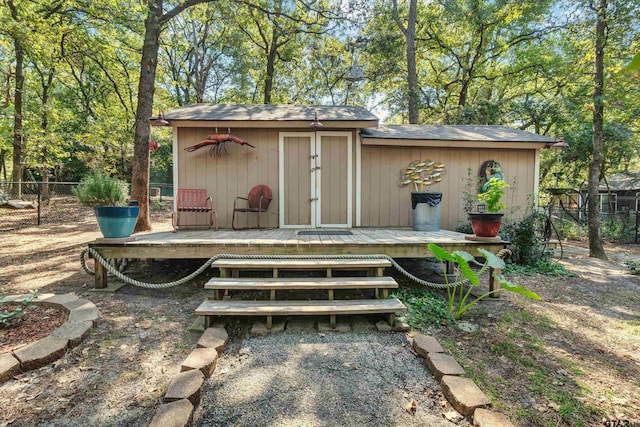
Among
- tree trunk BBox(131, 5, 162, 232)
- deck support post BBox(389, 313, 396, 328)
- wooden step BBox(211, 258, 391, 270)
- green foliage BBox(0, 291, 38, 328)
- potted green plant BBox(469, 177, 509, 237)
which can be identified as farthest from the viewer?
tree trunk BBox(131, 5, 162, 232)

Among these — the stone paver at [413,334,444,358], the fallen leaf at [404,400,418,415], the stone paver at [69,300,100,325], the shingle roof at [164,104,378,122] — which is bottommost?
the fallen leaf at [404,400,418,415]

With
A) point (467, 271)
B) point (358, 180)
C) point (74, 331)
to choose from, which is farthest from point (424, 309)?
point (74, 331)

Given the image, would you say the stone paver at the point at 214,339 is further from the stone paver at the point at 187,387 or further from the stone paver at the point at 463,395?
the stone paver at the point at 463,395

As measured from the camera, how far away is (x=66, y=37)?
735 centimetres

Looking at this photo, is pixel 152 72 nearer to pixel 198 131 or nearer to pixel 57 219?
pixel 198 131

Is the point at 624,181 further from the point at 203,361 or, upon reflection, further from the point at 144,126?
the point at 203,361

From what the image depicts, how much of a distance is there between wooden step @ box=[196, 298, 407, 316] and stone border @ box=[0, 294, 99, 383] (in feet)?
2.94

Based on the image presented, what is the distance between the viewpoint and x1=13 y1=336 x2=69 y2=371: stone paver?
201 centimetres

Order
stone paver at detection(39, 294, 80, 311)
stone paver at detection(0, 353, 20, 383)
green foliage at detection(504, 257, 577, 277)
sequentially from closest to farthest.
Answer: stone paver at detection(0, 353, 20, 383), stone paver at detection(39, 294, 80, 311), green foliage at detection(504, 257, 577, 277)

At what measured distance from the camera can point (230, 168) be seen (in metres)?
5.23

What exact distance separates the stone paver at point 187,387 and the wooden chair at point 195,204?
3.49 metres

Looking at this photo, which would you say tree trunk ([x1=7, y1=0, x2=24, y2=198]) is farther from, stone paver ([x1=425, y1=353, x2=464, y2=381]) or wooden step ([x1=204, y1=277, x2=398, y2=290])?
stone paver ([x1=425, y1=353, x2=464, y2=381])

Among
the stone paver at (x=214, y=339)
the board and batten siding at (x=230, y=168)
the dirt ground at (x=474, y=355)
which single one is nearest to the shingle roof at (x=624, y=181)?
the dirt ground at (x=474, y=355)

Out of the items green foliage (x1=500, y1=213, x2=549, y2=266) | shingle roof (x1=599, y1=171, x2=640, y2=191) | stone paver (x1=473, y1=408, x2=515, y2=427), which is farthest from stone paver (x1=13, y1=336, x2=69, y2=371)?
shingle roof (x1=599, y1=171, x2=640, y2=191)
